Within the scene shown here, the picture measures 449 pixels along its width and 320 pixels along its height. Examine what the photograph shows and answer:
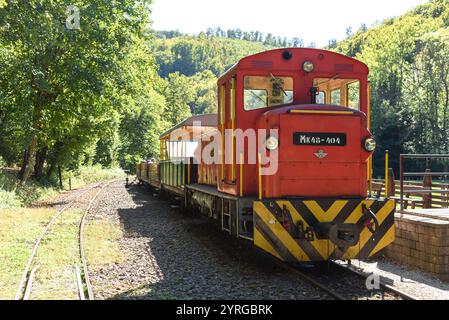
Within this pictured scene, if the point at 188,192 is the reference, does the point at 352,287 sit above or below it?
below

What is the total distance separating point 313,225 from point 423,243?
2.00m

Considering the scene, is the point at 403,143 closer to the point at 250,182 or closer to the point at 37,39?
the point at 37,39

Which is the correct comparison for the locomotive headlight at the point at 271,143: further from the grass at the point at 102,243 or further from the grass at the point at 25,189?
the grass at the point at 25,189

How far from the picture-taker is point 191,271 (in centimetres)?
756

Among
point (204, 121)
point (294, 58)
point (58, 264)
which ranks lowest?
point (58, 264)

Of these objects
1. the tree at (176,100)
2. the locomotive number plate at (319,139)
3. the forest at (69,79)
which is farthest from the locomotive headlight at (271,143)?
the tree at (176,100)

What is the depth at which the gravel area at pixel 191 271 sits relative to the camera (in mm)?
6312

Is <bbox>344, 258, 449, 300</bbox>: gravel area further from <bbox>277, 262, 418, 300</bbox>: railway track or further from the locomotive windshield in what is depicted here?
the locomotive windshield

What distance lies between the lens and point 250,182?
7852 mm

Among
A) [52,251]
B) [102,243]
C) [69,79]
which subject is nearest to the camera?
[52,251]

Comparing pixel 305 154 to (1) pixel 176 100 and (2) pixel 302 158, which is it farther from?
(1) pixel 176 100

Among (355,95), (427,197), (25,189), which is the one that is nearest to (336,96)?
(355,95)

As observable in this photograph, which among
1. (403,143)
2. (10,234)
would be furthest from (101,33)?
(403,143)
